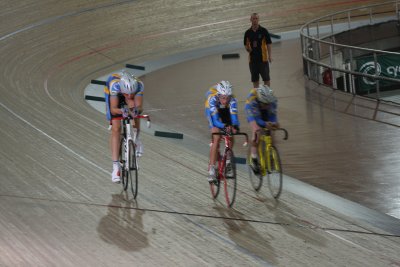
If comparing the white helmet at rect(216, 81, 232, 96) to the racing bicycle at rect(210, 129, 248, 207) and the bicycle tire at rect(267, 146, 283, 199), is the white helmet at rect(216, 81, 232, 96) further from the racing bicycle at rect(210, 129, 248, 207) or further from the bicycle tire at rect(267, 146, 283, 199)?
the bicycle tire at rect(267, 146, 283, 199)

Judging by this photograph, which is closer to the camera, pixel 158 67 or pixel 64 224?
pixel 64 224

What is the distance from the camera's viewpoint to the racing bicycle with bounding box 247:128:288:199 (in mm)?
7188

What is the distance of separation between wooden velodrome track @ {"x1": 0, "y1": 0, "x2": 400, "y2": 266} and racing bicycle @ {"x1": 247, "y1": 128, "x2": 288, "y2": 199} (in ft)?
0.44

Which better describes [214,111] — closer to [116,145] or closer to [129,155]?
[129,155]

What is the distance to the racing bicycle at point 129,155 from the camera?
7312 mm

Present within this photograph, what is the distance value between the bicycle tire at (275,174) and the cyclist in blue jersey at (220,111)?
400 mm

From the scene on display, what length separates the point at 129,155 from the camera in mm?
7340

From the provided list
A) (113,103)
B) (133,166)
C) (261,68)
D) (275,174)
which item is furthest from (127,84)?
(261,68)

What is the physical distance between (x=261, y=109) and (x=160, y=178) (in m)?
1.53

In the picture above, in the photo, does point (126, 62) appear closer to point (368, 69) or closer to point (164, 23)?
point (164, 23)

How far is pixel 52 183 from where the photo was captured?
815cm

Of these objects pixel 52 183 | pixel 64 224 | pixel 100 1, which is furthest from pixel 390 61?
pixel 100 1

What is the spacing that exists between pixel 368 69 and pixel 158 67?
4404 millimetres

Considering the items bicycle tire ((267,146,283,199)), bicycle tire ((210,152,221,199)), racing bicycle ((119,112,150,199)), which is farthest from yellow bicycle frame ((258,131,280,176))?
racing bicycle ((119,112,150,199))
